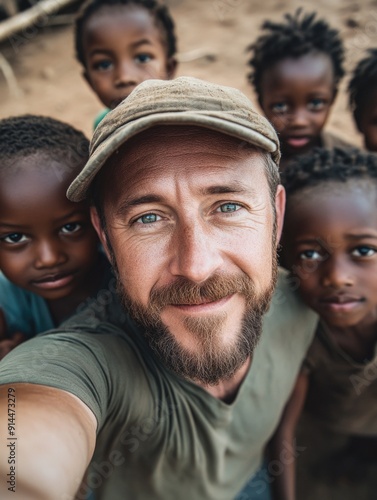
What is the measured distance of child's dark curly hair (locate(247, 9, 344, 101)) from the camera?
323 cm

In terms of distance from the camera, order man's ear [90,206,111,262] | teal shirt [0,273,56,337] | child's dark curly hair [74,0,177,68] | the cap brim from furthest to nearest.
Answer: child's dark curly hair [74,0,177,68] < teal shirt [0,273,56,337] < man's ear [90,206,111,262] < the cap brim

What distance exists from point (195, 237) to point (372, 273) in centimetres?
93

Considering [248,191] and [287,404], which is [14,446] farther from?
[287,404]

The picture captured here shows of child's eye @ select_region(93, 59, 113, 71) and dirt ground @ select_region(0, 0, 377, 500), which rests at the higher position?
child's eye @ select_region(93, 59, 113, 71)

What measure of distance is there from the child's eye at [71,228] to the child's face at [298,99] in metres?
1.60

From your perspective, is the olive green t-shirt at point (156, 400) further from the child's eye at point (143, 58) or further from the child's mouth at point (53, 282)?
the child's eye at point (143, 58)

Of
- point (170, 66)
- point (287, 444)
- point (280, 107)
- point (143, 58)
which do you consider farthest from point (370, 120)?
point (287, 444)

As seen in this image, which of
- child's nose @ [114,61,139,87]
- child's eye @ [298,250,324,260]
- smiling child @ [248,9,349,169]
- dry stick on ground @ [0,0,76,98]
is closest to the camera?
child's eye @ [298,250,324,260]

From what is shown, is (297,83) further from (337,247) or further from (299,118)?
(337,247)

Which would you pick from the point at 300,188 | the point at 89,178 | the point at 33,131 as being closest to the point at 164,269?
the point at 89,178

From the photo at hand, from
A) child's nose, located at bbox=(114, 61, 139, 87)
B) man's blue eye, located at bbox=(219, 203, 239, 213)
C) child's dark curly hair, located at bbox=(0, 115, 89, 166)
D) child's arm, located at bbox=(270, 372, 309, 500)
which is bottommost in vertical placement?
child's arm, located at bbox=(270, 372, 309, 500)

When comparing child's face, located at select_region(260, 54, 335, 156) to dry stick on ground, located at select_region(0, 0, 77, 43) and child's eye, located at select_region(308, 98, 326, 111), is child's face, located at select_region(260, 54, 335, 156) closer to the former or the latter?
child's eye, located at select_region(308, 98, 326, 111)

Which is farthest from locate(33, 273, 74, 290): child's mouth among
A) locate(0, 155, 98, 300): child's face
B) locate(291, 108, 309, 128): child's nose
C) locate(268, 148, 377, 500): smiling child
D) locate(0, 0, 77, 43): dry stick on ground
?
locate(0, 0, 77, 43): dry stick on ground

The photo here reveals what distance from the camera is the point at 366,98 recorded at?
10.2 ft
